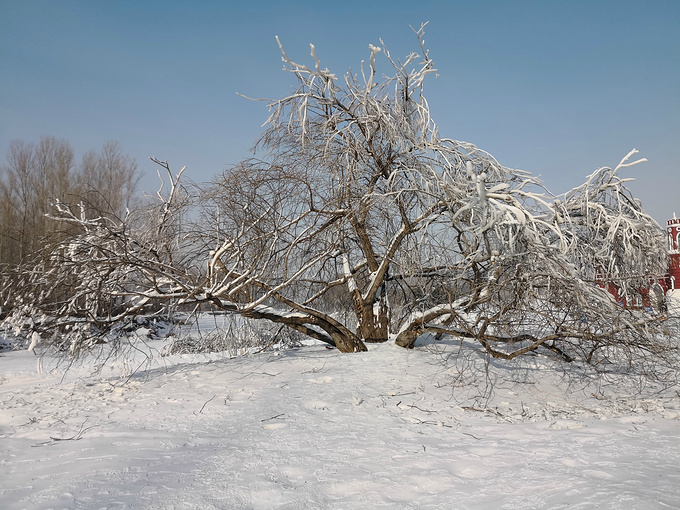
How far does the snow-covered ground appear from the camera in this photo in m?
2.94

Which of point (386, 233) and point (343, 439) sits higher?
point (386, 233)

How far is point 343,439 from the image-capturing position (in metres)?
4.09

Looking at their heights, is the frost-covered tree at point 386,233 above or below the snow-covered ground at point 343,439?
above

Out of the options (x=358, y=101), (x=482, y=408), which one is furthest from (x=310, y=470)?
(x=358, y=101)

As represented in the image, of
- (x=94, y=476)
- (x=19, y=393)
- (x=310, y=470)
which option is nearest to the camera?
(x=94, y=476)

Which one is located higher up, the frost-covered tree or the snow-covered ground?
the frost-covered tree

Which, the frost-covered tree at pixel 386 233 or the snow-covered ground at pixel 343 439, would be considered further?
the frost-covered tree at pixel 386 233

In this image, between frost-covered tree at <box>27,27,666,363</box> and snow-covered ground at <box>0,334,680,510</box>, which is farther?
frost-covered tree at <box>27,27,666,363</box>

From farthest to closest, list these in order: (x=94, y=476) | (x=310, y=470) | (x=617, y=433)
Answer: (x=617, y=433) < (x=310, y=470) < (x=94, y=476)

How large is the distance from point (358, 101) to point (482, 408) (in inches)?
172

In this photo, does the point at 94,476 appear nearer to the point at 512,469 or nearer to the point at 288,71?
the point at 512,469

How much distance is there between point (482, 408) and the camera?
5109mm

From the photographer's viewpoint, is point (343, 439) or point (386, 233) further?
point (386, 233)

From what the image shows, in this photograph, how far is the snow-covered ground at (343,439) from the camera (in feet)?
9.66
